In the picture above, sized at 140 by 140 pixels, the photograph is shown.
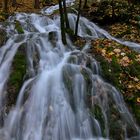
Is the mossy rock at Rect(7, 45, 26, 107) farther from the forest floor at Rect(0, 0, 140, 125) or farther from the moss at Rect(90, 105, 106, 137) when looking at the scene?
the forest floor at Rect(0, 0, 140, 125)

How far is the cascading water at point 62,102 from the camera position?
348 inches

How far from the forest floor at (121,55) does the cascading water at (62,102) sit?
13.8 inches

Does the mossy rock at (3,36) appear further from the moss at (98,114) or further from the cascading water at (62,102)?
the moss at (98,114)

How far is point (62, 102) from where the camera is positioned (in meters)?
9.48

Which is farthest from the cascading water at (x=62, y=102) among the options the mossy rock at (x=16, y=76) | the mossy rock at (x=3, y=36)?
the mossy rock at (x=3, y=36)

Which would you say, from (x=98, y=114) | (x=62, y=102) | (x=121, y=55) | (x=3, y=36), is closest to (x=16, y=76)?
(x=62, y=102)

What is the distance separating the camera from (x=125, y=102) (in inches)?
390

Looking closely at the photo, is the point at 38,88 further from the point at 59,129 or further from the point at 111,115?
the point at 111,115

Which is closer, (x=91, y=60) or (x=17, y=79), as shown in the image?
(x=17, y=79)

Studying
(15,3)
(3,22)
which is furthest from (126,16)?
(15,3)

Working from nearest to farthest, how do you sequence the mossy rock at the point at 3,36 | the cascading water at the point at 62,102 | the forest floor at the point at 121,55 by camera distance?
the cascading water at the point at 62,102 < the forest floor at the point at 121,55 < the mossy rock at the point at 3,36

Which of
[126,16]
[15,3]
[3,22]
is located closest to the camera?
[3,22]

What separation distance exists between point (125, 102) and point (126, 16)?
808 cm

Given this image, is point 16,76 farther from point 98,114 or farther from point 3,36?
point 3,36
